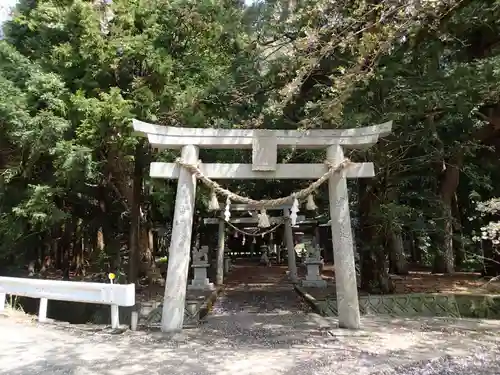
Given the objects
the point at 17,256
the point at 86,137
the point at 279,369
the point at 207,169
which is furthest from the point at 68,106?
the point at 17,256

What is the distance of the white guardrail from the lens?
686cm

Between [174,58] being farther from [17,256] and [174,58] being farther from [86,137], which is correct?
Answer: [17,256]

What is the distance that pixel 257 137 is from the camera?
7285 millimetres

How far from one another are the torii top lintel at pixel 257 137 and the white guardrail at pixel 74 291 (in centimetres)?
254

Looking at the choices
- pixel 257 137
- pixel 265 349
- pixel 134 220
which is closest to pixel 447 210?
pixel 257 137

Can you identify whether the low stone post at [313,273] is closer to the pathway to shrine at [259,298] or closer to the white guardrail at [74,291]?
the pathway to shrine at [259,298]

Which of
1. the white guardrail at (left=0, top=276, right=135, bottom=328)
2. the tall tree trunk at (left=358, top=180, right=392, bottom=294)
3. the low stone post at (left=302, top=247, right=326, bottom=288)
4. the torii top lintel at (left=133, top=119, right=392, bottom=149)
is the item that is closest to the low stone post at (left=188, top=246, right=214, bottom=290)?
the low stone post at (left=302, top=247, right=326, bottom=288)

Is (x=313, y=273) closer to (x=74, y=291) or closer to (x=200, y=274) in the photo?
(x=200, y=274)

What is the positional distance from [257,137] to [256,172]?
2.00 feet

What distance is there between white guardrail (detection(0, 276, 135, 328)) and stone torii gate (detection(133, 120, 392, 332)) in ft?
2.28

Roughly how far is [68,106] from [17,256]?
396 inches

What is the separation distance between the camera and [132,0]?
11.0 meters

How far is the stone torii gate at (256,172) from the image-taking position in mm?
6980

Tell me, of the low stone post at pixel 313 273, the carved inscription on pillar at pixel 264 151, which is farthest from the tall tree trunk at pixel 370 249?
the low stone post at pixel 313 273
